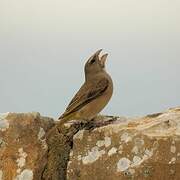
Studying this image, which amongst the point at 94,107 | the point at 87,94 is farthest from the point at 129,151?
the point at 87,94

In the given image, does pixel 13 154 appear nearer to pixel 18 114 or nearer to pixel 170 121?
pixel 18 114

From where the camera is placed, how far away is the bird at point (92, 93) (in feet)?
23.5

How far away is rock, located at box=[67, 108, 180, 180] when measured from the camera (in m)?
4.52

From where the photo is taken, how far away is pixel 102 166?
476 centimetres

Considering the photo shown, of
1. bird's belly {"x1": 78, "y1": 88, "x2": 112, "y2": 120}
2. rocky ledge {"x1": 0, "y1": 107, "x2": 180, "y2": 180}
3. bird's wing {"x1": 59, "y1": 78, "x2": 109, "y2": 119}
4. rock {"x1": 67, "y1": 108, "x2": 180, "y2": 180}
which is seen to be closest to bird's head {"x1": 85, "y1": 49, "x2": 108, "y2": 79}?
bird's wing {"x1": 59, "y1": 78, "x2": 109, "y2": 119}

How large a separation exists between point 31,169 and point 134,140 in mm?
1063

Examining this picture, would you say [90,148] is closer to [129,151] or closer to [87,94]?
[129,151]

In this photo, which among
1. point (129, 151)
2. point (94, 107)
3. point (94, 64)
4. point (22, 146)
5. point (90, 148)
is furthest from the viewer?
point (94, 64)

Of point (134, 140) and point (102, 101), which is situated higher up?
point (102, 101)

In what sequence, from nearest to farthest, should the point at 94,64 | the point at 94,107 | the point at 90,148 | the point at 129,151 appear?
1. the point at 129,151
2. the point at 90,148
3. the point at 94,107
4. the point at 94,64

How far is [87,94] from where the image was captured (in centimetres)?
802

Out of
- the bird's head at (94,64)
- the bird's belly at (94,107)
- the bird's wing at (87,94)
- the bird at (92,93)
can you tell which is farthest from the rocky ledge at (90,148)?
the bird's head at (94,64)

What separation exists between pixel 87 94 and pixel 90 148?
3.07 metres

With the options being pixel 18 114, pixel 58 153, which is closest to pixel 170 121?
pixel 58 153
